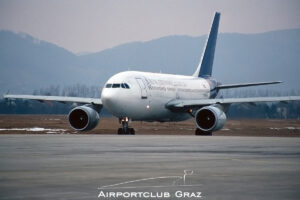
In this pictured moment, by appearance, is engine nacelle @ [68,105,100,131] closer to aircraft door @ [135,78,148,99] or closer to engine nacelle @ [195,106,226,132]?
aircraft door @ [135,78,148,99]

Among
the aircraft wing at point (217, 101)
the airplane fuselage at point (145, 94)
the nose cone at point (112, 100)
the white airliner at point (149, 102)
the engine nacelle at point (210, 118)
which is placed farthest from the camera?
the aircraft wing at point (217, 101)

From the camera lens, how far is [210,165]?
17766 millimetres

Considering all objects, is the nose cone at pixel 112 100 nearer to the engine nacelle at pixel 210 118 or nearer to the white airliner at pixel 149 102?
the white airliner at pixel 149 102

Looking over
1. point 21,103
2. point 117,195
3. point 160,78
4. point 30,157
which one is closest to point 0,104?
point 21,103

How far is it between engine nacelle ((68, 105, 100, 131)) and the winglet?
16.5m

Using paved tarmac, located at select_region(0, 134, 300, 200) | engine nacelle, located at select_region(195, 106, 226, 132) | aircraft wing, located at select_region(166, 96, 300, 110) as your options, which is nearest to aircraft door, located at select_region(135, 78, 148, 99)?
aircraft wing, located at select_region(166, 96, 300, 110)

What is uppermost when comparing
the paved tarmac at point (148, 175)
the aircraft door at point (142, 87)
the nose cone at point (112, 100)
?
the aircraft door at point (142, 87)

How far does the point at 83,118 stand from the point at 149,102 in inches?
172

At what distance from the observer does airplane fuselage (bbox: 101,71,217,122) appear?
44.6 m

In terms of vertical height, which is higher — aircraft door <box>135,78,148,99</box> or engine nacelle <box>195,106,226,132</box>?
aircraft door <box>135,78,148,99</box>

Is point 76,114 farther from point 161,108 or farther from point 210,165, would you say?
point 210,165

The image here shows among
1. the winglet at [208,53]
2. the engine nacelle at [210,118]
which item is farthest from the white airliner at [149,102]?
the winglet at [208,53]

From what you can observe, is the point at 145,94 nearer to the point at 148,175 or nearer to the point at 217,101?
the point at 217,101

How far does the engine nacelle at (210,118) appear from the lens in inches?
1719
